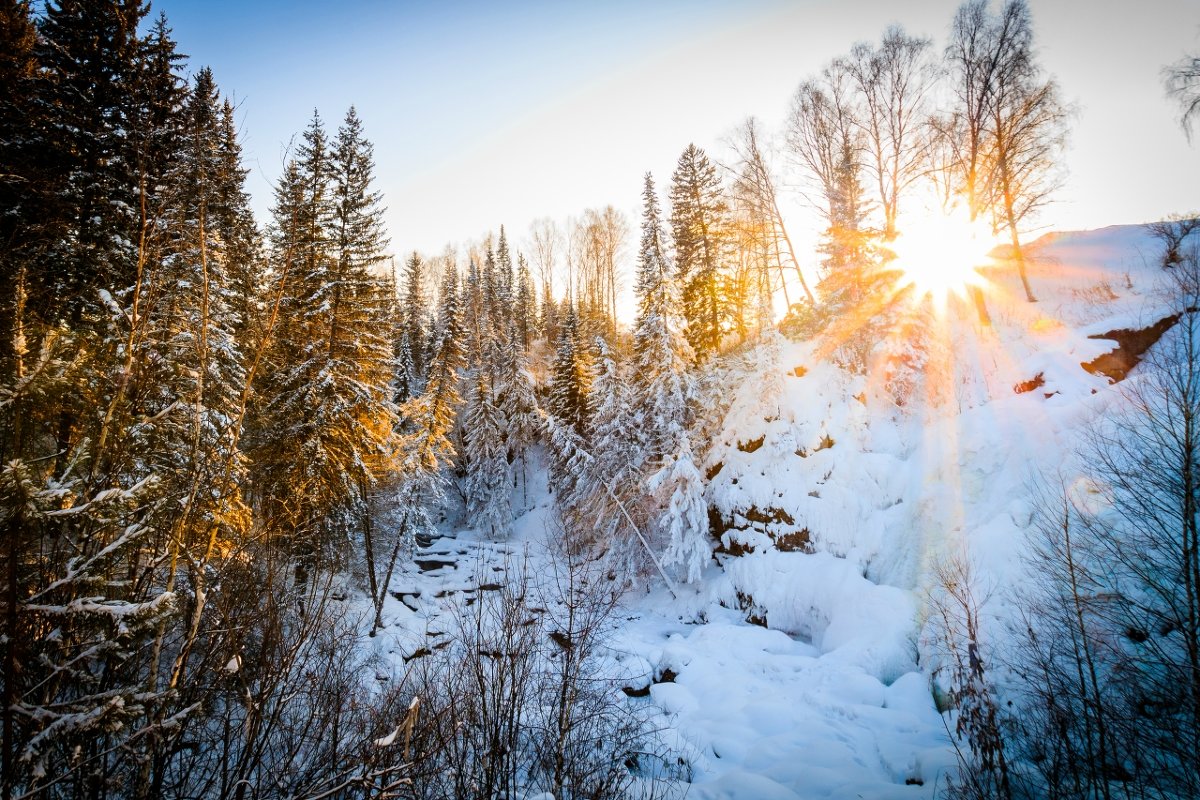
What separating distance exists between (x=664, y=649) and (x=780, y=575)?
15.7 feet

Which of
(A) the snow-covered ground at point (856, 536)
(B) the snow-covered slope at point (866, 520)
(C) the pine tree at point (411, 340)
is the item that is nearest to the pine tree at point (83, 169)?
(A) the snow-covered ground at point (856, 536)

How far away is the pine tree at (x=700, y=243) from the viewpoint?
77.8 feet

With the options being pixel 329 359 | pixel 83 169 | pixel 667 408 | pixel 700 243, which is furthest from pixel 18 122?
pixel 700 243

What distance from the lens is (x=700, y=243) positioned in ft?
78.8

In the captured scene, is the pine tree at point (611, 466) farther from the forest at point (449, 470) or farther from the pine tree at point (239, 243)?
the pine tree at point (239, 243)

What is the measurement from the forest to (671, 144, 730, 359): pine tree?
0.21 metres

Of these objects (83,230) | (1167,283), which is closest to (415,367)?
(83,230)

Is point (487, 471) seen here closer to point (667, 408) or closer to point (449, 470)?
point (449, 470)

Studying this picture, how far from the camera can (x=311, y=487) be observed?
14023 mm

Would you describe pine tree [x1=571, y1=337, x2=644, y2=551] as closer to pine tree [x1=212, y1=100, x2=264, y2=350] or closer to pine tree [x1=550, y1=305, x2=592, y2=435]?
pine tree [x1=550, y1=305, x2=592, y2=435]

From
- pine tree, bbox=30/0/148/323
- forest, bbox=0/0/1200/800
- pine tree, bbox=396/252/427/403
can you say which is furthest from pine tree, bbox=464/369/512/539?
pine tree, bbox=30/0/148/323

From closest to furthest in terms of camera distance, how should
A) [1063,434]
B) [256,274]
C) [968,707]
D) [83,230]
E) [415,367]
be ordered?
[968,707] < [83,230] < [1063,434] < [256,274] < [415,367]

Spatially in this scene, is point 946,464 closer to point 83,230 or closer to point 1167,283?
point 1167,283

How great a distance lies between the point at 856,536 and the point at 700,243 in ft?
53.7
